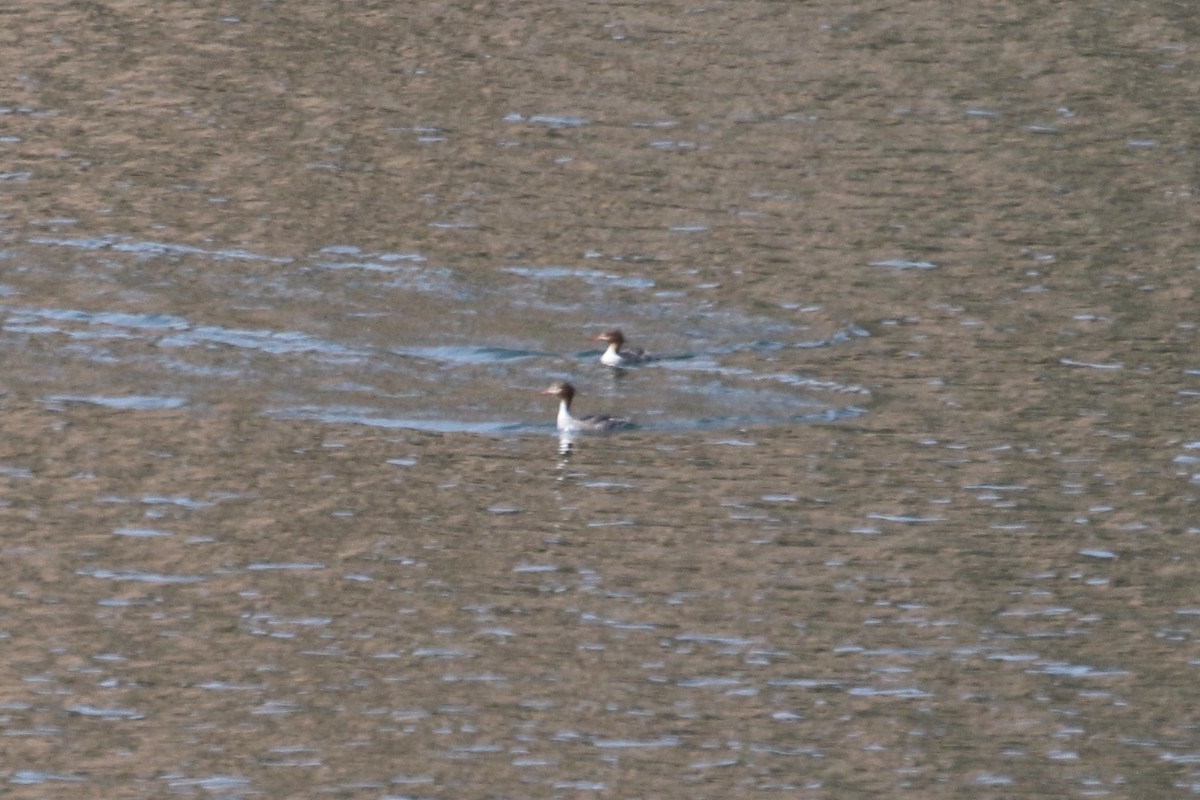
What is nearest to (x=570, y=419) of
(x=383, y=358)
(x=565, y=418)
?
(x=565, y=418)

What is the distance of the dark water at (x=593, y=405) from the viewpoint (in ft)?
53.6

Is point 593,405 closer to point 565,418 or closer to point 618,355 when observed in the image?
point 618,355

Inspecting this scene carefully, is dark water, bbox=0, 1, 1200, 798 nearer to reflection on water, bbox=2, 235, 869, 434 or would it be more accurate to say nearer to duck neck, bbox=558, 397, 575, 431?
reflection on water, bbox=2, 235, 869, 434

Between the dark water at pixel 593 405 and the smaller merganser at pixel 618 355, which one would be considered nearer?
the dark water at pixel 593 405

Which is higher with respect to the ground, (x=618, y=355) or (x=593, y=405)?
(x=618, y=355)

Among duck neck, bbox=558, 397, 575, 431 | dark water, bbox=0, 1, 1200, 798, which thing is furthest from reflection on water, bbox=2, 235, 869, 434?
duck neck, bbox=558, 397, 575, 431

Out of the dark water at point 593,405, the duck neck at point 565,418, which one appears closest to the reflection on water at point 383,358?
the dark water at point 593,405

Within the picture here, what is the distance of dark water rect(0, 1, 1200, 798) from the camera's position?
16.3 m

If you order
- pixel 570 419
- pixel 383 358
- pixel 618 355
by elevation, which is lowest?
pixel 570 419

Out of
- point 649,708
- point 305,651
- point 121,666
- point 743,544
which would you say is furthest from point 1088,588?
→ point 121,666

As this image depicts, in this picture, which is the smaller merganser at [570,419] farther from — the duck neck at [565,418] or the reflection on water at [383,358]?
the reflection on water at [383,358]

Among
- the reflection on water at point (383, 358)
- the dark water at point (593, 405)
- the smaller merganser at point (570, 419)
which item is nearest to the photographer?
the dark water at point (593, 405)

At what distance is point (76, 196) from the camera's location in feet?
97.5

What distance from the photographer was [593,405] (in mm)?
24000
